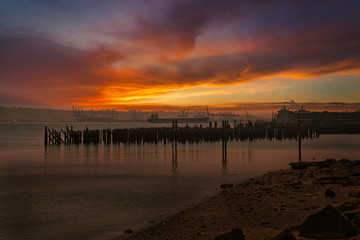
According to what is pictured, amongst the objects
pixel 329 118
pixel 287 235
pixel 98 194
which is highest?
pixel 329 118

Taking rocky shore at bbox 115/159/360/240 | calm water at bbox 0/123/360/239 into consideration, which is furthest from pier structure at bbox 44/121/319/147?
rocky shore at bbox 115/159/360/240

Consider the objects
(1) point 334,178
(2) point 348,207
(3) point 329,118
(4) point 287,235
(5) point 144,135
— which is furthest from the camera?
(3) point 329,118

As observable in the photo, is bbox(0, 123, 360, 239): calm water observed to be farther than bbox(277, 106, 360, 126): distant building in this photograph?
No

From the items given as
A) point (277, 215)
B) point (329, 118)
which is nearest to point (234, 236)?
point (277, 215)

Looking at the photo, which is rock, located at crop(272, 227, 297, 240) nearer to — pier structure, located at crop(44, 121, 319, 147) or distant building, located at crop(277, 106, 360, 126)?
pier structure, located at crop(44, 121, 319, 147)

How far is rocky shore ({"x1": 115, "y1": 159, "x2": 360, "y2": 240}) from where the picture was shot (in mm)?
6371

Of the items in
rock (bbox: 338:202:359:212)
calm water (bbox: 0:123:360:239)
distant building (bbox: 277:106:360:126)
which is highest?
distant building (bbox: 277:106:360:126)

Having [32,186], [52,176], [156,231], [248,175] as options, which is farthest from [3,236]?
[248,175]

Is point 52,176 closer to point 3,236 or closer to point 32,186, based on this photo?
point 32,186

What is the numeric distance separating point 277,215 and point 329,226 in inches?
103

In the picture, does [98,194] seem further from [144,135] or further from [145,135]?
[145,135]

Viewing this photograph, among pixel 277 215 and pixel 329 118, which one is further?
pixel 329 118

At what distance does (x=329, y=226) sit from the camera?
6289mm

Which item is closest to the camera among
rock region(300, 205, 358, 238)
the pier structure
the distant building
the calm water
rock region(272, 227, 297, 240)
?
rock region(272, 227, 297, 240)
